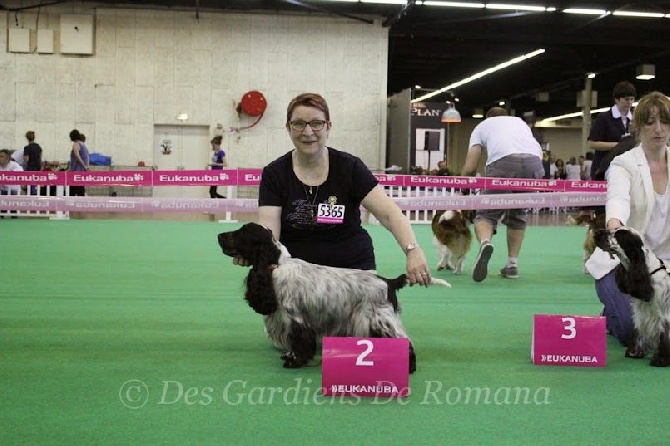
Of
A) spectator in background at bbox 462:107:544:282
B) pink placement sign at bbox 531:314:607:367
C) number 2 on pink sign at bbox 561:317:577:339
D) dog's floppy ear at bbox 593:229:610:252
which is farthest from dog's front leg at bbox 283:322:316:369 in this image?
spectator in background at bbox 462:107:544:282

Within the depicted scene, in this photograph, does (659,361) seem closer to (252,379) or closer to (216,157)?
(252,379)

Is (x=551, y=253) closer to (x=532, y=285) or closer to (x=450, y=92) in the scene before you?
(x=532, y=285)

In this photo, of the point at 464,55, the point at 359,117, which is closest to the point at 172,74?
the point at 359,117

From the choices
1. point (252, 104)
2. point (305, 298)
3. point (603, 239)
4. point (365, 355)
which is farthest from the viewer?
point (252, 104)

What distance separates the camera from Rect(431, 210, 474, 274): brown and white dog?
245 inches

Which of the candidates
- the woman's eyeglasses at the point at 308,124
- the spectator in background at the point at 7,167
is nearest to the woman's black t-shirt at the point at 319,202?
the woman's eyeglasses at the point at 308,124

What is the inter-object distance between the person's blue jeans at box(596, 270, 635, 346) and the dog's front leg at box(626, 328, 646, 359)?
7 centimetres

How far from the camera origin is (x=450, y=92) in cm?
3055

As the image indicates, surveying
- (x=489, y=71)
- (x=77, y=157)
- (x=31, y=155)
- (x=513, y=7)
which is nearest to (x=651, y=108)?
(x=77, y=157)

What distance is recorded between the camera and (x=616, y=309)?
3.56 m

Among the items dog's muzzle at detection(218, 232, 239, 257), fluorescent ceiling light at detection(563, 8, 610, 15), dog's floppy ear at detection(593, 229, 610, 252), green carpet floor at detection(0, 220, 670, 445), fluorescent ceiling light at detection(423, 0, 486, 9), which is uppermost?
fluorescent ceiling light at detection(563, 8, 610, 15)

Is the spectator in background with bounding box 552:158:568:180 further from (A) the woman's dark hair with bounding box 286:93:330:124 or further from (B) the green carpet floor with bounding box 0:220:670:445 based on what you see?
(A) the woman's dark hair with bounding box 286:93:330:124

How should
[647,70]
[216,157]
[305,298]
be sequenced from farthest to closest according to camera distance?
1. [647,70]
2. [216,157]
3. [305,298]

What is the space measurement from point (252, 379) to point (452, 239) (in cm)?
370
